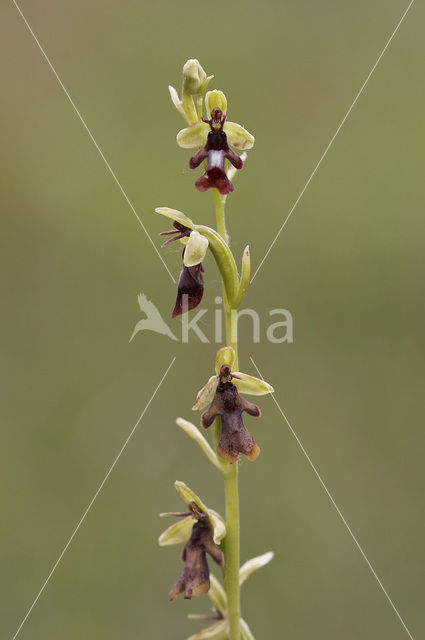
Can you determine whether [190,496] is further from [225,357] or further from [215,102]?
[215,102]

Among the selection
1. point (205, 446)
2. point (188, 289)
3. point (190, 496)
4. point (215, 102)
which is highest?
point (215, 102)

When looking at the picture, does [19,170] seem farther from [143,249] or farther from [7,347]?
[7,347]

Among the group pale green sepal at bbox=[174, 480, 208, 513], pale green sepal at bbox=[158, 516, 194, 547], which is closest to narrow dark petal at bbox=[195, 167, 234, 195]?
pale green sepal at bbox=[174, 480, 208, 513]

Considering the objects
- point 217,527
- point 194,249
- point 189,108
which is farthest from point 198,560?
point 189,108

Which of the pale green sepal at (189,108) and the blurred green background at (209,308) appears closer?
the pale green sepal at (189,108)

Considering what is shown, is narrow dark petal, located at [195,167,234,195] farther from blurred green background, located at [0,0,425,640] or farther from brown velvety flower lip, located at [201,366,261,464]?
blurred green background, located at [0,0,425,640]

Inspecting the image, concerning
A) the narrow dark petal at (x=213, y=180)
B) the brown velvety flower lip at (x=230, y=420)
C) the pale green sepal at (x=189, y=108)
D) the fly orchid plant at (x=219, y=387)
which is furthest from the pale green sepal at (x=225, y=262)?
the pale green sepal at (x=189, y=108)

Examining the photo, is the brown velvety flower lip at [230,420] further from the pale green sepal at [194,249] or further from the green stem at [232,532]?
the pale green sepal at [194,249]

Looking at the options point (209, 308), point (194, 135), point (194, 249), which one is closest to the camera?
point (194, 249)
